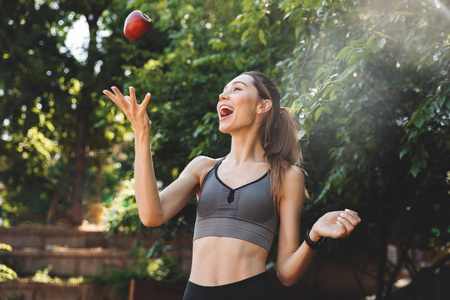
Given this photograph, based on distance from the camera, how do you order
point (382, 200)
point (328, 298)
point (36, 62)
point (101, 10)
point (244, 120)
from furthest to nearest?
point (101, 10), point (36, 62), point (328, 298), point (382, 200), point (244, 120)

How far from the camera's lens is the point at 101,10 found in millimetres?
21000

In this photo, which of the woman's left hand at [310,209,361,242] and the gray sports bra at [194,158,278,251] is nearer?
the woman's left hand at [310,209,361,242]

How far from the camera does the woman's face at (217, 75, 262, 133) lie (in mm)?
2418

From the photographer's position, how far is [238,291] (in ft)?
6.86

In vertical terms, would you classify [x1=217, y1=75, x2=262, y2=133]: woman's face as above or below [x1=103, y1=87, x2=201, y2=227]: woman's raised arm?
above

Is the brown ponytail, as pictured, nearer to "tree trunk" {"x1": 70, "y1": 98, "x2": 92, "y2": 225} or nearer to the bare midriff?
the bare midriff

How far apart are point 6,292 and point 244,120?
35.7 ft

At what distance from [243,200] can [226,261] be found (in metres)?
0.26

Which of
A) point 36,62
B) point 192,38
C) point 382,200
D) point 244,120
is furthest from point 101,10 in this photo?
point 244,120

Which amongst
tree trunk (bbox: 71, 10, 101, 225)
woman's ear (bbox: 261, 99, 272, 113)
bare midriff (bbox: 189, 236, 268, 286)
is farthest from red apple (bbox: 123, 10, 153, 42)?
tree trunk (bbox: 71, 10, 101, 225)

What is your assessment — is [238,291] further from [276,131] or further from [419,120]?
[419,120]

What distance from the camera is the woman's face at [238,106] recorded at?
7.93ft

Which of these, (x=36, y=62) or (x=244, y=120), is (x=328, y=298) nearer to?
(x=244, y=120)

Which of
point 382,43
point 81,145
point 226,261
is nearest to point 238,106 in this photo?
point 226,261
